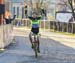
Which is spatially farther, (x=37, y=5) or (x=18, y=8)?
(x=18, y=8)

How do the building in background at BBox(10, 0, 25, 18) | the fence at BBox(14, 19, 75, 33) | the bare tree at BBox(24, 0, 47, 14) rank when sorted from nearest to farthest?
the fence at BBox(14, 19, 75, 33) → the bare tree at BBox(24, 0, 47, 14) → the building in background at BBox(10, 0, 25, 18)

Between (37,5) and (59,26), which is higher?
(37,5)

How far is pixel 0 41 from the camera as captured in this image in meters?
19.6

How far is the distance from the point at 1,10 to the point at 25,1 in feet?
181

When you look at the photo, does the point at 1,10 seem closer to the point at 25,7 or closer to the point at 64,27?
the point at 64,27

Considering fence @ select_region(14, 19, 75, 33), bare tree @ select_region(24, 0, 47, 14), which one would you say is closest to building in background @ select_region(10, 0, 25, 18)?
bare tree @ select_region(24, 0, 47, 14)

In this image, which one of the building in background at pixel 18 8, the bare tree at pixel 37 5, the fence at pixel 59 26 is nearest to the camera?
the fence at pixel 59 26

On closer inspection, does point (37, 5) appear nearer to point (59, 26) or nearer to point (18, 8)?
point (18, 8)

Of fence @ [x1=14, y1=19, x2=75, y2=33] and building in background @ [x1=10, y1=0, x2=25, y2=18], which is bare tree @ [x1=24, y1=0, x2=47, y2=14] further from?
fence @ [x1=14, y1=19, x2=75, y2=33]

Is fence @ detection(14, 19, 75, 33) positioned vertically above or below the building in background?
below

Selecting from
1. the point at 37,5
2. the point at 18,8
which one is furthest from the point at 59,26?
the point at 18,8

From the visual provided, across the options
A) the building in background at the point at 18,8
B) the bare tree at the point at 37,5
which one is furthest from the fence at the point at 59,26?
the building in background at the point at 18,8

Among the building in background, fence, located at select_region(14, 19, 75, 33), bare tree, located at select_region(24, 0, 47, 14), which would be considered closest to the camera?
fence, located at select_region(14, 19, 75, 33)

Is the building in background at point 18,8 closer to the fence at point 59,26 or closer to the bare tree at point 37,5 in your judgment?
Answer: the bare tree at point 37,5
